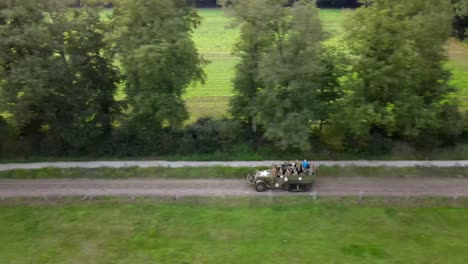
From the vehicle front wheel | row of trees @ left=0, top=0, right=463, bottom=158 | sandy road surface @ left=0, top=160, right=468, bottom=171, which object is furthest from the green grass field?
the vehicle front wheel

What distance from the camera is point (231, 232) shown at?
22.0 meters

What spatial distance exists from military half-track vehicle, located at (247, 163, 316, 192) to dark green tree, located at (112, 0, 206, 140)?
668cm

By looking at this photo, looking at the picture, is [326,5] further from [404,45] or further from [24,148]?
[24,148]

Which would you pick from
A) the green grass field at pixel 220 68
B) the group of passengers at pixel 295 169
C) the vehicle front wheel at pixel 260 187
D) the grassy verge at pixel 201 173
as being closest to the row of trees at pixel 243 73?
the group of passengers at pixel 295 169

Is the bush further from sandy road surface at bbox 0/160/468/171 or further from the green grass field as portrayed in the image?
the green grass field

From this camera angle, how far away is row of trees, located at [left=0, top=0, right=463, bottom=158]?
26.1 m

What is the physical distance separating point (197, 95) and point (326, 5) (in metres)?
48.2

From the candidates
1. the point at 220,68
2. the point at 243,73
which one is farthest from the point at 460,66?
the point at 243,73

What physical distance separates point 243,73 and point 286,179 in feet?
26.2

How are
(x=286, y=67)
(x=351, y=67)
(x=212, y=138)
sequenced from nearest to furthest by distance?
(x=286, y=67) < (x=351, y=67) < (x=212, y=138)

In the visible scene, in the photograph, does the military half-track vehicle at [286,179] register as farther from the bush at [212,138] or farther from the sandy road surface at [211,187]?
the bush at [212,138]

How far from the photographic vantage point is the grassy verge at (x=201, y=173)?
2755 centimetres

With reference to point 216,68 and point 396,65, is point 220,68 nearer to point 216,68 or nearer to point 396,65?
point 216,68

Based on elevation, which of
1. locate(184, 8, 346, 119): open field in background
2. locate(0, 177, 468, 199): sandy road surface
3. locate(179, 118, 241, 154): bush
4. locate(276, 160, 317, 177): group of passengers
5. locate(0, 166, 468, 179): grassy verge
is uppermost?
locate(184, 8, 346, 119): open field in background
